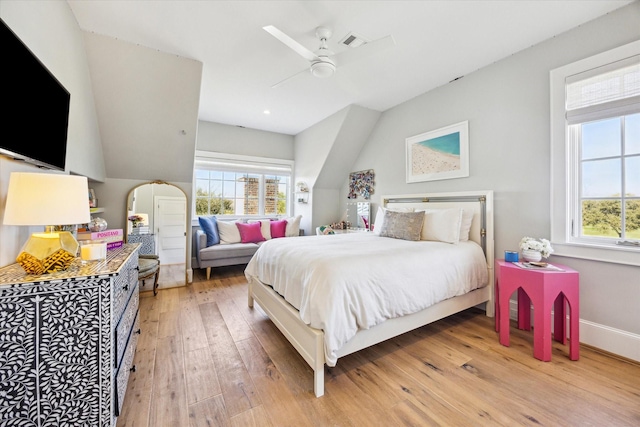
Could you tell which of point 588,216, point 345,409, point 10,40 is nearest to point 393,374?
point 345,409

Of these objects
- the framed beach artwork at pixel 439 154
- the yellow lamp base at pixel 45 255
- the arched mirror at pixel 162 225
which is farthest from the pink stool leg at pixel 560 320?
the arched mirror at pixel 162 225

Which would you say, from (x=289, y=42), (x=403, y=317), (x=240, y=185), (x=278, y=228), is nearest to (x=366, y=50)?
(x=289, y=42)

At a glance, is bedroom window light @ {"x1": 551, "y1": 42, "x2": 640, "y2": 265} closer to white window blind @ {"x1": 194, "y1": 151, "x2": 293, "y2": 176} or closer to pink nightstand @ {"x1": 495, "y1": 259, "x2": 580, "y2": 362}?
pink nightstand @ {"x1": 495, "y1": 259, "x2": 580, "y2": 362}

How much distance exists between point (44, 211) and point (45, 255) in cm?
22

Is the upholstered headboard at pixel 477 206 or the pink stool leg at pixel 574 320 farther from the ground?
the upholstered headboard at pixel 477 206

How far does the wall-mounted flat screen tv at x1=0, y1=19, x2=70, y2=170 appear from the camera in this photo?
45.4 inches

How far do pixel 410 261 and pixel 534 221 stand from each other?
4.66 ft

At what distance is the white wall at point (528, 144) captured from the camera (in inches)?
77.4

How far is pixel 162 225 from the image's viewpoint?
369 cm

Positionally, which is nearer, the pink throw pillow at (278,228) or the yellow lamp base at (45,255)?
the yellow lamp base at (45,255)

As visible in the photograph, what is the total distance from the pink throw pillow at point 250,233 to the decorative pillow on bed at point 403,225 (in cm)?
236

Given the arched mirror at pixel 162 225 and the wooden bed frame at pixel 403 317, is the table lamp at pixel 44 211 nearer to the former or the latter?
the wooden bed frame at pixel 403 317

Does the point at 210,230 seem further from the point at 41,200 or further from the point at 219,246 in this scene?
the point at 41,200

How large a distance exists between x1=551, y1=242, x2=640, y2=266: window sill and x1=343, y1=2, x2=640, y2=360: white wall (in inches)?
2.5
